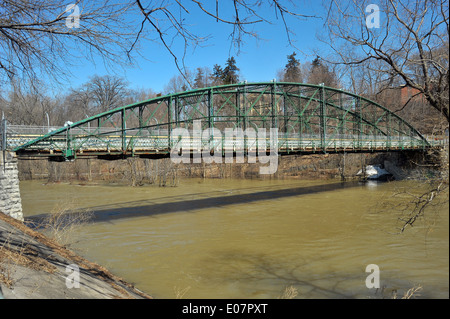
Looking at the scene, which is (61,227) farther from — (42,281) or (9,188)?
(42,281)

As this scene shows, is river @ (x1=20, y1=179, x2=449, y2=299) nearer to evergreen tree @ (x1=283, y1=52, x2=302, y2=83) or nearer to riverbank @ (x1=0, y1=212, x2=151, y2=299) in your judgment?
riverbank @ (x1=0, y1=212, x2=151, y2=299)

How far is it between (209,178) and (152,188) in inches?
489

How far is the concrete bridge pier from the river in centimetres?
182

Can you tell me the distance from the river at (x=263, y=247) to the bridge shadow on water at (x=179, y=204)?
3.3 inches

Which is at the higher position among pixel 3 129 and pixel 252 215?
pixel 3 129

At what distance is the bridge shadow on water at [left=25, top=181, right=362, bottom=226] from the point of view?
72.4 ft

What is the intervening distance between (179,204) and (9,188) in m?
12.3

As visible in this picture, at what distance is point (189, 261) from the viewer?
40.9 feet

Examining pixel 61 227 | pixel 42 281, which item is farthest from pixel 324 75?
pixel 42 281

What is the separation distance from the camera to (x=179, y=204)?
26.5 meters

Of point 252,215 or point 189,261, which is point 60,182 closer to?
point 252,215

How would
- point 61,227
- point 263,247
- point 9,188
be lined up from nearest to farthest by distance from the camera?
point 263,247
point 9,188
point 61,227

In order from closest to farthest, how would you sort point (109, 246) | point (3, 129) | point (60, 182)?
1. point (109, 246)
2. point (3, 129)
3. point (60, 182)
